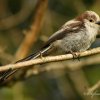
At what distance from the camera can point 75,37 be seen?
5266 mm

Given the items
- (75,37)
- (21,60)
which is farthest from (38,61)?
(75,37)

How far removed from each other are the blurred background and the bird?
544 mm

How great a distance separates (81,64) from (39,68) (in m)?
0.60

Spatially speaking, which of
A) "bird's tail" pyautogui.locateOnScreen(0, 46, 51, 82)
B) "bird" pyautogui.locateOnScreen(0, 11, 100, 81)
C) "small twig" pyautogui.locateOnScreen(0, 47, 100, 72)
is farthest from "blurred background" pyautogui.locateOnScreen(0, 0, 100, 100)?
"small twig" pyautogui.locateOnScreen(0, 47, 100, 72)

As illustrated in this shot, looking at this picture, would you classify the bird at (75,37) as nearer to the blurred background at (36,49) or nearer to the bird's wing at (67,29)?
the bird's wing at (67,29)

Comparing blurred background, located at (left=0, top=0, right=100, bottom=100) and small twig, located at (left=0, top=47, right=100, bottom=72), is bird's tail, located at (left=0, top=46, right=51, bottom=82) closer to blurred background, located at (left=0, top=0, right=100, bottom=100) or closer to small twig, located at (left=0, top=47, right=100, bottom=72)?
small twig, located at (left=0, top=47, right=100, bottom=72)

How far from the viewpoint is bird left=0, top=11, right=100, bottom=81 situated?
517cm

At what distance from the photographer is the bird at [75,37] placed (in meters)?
5.17

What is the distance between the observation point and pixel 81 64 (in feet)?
21.3

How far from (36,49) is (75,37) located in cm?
204

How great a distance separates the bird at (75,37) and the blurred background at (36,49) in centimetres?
54

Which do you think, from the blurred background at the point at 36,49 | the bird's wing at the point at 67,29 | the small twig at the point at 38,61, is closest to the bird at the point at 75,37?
the bird's wing at the point at 67,29

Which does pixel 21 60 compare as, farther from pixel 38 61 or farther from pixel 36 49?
pixel 36 49

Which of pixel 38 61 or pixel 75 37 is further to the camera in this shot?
pixel 75 37
